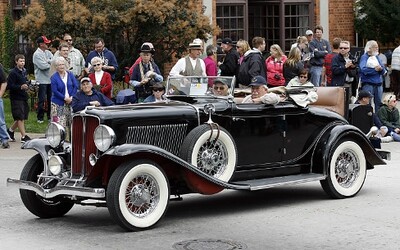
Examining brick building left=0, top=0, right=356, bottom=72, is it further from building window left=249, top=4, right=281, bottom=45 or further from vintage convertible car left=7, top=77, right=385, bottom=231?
vintage convertible car left=7, top=77, right=385, bottom=231

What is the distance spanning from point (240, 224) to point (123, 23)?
12.2 metres

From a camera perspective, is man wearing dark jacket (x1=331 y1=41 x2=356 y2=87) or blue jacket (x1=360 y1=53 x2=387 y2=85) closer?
blue jacket (x1=360 y1=53 x2=387 y2=85)

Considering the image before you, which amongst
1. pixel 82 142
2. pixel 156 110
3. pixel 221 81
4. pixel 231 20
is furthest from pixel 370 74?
pixel 82 142

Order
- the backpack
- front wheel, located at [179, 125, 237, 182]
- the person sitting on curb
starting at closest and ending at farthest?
1. front wheel, located at [179, 125, 237, 182]
2. the backpack
3. the person sitting on curb

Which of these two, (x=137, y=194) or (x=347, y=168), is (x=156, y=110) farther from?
(x=347, y=168)

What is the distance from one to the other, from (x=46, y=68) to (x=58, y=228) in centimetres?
979

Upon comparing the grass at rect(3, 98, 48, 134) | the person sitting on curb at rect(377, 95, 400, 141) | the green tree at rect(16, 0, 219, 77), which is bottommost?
the grass at rect(3, 98, 48, 134)

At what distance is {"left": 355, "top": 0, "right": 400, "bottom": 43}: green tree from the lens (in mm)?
24797

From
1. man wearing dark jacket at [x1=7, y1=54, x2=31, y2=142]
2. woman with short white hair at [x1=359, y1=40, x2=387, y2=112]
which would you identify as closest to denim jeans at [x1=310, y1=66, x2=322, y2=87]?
woman with short white hair at [x1=359, y1=40, x2=387, y2=112]

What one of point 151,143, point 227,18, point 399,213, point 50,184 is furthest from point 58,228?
point 227,18

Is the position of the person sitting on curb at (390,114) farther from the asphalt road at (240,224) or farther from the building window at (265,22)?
the building window at (265,22)

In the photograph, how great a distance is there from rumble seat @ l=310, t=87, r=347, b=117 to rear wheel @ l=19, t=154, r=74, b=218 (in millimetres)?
3713

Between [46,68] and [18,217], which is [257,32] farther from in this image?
[18,217]

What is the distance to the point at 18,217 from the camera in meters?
10.0
